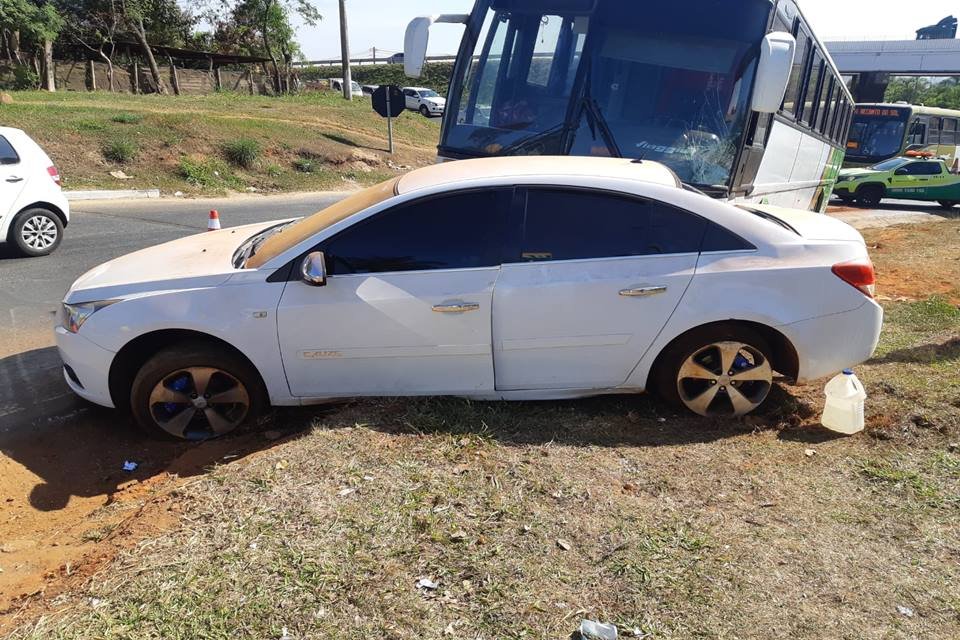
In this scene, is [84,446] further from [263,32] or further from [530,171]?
[263,32]

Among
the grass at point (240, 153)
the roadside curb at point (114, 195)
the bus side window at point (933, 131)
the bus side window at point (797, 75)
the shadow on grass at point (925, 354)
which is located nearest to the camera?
the shadow on grass at point (925, 354)

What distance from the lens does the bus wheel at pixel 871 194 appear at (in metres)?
21.9

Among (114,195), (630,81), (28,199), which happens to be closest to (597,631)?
(630,81)

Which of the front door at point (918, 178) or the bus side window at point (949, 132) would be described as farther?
the bus side window at point (949, 132)

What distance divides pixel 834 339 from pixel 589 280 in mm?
1560

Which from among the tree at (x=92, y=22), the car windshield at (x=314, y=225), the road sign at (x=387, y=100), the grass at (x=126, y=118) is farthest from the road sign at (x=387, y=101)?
the tree at (x=92, y=22)

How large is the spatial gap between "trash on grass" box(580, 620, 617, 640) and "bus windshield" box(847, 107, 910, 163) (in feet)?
99.9

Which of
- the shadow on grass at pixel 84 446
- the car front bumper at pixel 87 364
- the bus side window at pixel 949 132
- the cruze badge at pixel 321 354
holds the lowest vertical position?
the shadow on grass at pixel 84 446

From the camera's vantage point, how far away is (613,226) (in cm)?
407

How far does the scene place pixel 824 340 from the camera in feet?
13.7

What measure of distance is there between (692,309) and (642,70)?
3.19m

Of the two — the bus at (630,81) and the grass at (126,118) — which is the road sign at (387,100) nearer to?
the grass at (126,118)

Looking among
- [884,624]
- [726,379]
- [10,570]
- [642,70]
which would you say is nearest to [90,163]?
[642,70]

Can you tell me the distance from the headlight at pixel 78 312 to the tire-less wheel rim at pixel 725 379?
11.3 ft
